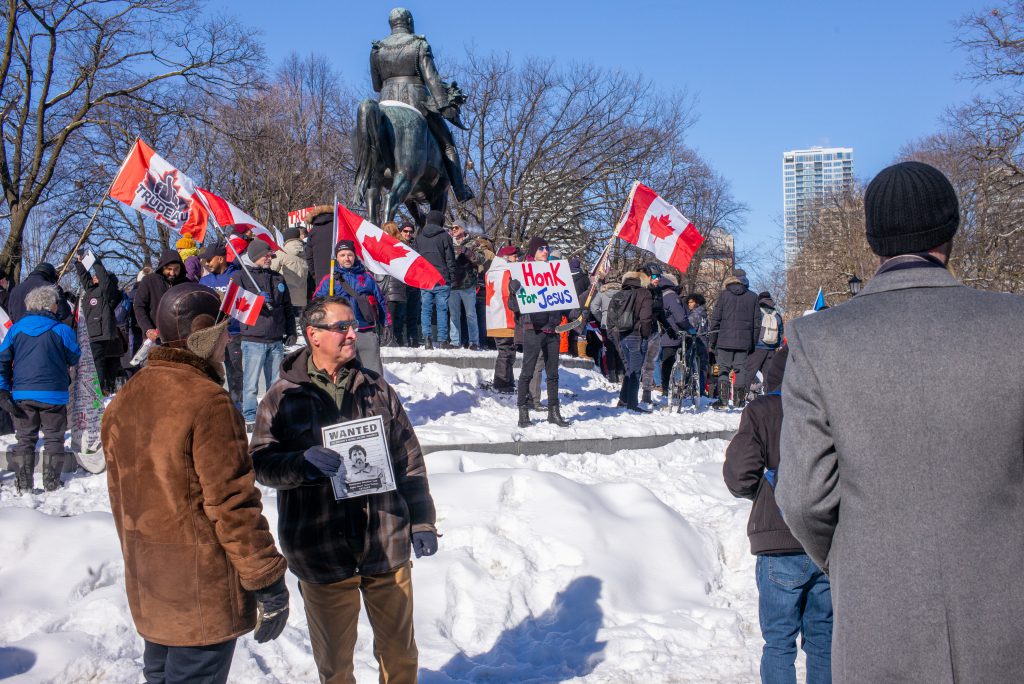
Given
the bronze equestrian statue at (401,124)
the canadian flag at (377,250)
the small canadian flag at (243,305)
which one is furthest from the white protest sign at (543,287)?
the bronze equestrian statue at (401,124)

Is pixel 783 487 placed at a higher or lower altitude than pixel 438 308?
lower

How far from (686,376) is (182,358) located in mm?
11100

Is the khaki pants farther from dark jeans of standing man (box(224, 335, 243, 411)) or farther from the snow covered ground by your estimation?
dark jeans of standing man (box(224, 335, 243, 411))

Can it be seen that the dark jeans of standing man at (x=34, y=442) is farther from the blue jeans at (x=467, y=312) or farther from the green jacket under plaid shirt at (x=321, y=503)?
the blue jeans at (x=467, y=312)

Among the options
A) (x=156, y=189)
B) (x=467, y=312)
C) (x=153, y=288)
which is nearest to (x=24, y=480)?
(x=153, y=288)

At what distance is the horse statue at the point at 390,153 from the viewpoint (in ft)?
43.9

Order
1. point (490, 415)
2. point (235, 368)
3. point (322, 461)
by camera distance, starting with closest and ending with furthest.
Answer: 1. point (322, 461)
2. point (235, 368)
3. point (490, 415)

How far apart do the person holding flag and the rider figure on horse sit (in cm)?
578

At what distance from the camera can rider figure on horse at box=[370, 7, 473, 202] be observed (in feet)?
45.8

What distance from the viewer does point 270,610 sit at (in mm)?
3043

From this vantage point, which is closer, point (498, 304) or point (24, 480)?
point (24, 480)

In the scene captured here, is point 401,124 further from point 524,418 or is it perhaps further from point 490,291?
point 524,418

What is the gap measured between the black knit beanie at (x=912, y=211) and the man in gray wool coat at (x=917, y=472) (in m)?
0.09

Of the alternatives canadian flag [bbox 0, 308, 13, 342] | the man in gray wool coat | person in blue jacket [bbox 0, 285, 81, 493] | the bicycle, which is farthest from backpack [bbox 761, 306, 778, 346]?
the man in gray wool coat
